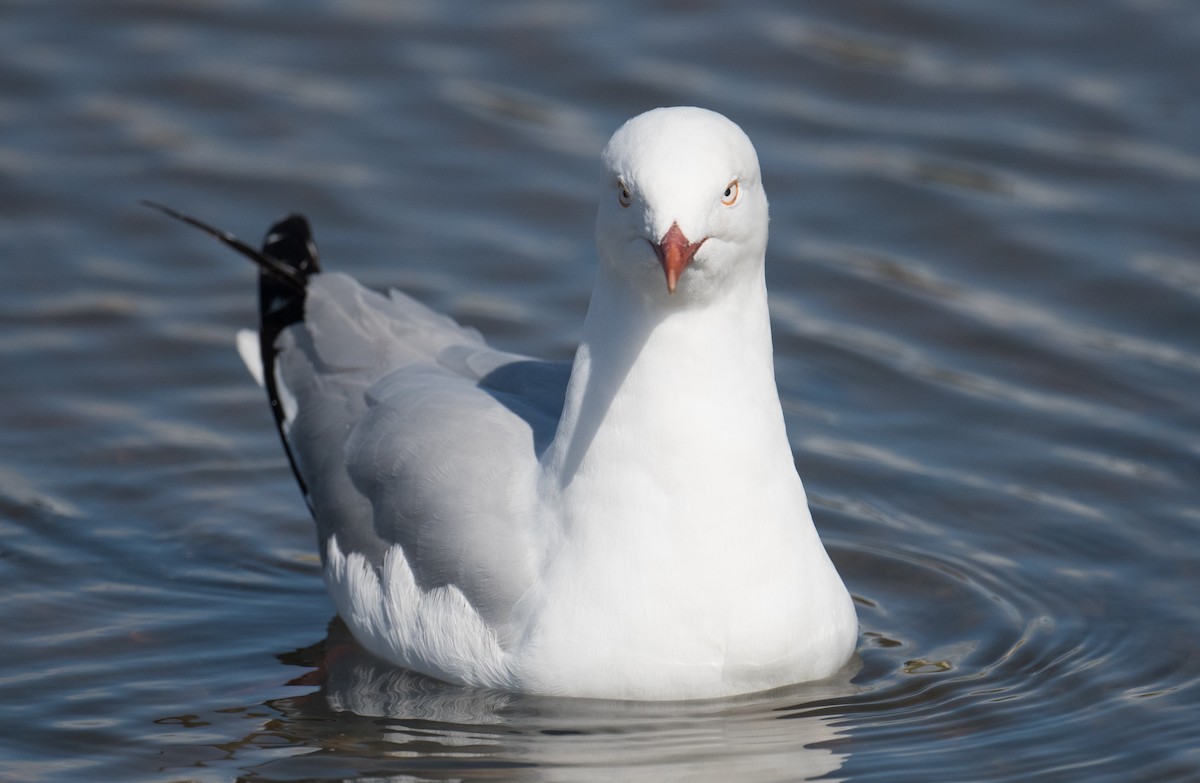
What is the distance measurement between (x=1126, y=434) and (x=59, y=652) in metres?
4.28

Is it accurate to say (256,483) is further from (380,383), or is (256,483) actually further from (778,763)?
(778,763)

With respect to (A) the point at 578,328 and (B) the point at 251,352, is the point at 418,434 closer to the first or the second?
(B) the point at 251,352

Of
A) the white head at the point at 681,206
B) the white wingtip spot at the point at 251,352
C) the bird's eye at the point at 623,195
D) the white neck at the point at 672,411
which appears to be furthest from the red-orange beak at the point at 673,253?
the white wingtip spot at the point at 251,352

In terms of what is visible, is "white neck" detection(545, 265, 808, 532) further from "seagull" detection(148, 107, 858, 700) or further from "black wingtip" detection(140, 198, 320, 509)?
"black wingtip" detection(140, 198, 320, 509)

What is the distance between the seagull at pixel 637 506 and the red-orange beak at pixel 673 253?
60 mm

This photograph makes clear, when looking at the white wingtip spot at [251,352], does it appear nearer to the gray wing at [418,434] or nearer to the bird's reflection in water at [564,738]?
the gray wing at [418,434]

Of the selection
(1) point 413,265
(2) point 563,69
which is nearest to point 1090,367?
(1) point 413,265

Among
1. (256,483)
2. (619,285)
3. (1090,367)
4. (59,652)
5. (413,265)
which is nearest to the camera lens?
(619,285)

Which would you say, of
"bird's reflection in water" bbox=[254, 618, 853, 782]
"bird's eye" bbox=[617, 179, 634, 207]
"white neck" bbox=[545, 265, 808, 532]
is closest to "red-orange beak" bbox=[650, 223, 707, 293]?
"bird's eye" bbox=[617, 179, 634, 207]

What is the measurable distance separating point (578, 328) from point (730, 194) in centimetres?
390

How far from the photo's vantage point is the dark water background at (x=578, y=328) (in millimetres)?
5852

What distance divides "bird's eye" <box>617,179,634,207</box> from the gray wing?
105cm

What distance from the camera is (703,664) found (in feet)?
18.5

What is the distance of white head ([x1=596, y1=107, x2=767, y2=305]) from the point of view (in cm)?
503
